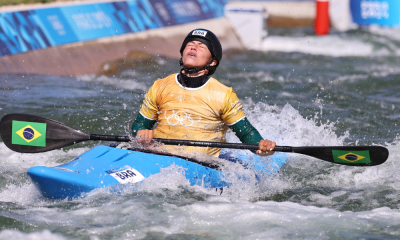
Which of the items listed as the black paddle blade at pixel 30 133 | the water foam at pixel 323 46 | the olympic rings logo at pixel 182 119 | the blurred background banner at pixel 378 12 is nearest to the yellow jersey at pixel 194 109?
the olympic rings logo at pixel 182 119

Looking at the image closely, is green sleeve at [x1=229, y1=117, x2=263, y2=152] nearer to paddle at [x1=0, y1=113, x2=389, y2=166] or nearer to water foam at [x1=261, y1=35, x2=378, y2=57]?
paddle at [x1=0, y1=113, x2=389, y2=166]

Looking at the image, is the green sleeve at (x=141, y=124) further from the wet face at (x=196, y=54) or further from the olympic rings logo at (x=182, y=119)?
the wet face at (x=196, y=54)

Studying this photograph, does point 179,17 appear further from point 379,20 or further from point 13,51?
point 379,20

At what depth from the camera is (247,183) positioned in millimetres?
4805

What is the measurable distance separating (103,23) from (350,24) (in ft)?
35.8

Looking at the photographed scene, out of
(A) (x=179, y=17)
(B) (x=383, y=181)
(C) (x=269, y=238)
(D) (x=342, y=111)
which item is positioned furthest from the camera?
(A) (x=179, y=17)

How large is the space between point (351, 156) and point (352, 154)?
3 cm

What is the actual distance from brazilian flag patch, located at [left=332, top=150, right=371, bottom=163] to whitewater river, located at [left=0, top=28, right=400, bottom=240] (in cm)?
35

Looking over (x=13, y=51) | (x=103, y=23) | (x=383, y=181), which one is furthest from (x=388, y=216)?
(x=103, y=23)

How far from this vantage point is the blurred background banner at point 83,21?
8812mm

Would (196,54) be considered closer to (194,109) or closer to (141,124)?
(194,109)

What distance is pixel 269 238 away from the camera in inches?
142

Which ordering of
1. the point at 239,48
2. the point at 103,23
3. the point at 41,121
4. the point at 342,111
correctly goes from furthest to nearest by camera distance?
the point at 239,48 < the point at 103,23 < the point at 342,111 < the point at 41,121

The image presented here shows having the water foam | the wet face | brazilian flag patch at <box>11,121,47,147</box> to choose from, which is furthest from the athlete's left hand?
the water foam
